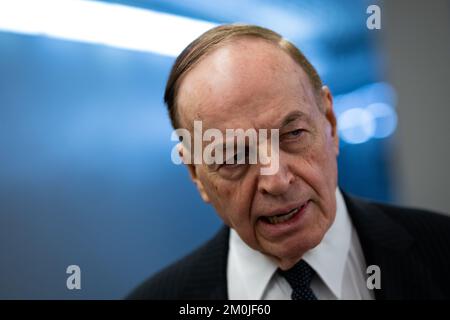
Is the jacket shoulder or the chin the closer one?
the chin

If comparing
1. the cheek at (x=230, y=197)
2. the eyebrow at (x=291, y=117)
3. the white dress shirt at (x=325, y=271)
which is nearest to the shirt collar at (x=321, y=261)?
the white dress shirt at (x=325, y=271)

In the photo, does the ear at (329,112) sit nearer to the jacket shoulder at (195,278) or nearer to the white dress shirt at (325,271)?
the white dress shirt at (325,271)

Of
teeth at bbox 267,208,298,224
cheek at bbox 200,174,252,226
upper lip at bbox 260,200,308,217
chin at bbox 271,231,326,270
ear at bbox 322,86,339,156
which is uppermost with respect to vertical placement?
ear at bbox 322,86,339,156

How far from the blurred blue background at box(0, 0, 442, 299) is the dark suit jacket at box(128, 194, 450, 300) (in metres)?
0.13

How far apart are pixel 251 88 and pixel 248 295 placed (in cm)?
39

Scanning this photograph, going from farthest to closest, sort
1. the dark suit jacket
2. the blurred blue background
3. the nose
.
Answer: the blurred blue background < the dark suit jacket < the nose

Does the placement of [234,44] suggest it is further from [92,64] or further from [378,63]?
[378,63]

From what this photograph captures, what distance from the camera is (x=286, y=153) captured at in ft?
2.20

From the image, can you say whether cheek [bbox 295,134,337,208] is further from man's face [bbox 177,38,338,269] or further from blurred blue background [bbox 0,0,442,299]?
blurred blue background [bbox 0,0,442,299]

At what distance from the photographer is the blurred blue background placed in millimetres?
937

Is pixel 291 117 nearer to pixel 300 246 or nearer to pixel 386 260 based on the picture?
pixel 300 246

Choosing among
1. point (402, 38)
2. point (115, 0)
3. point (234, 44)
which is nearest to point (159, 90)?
point (115, 0)

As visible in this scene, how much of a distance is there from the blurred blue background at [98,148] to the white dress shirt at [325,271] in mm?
258

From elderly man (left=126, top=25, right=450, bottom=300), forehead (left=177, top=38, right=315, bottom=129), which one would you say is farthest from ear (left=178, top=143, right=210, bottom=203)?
forehead (left=177, top=38, right=315, bottom=129)
